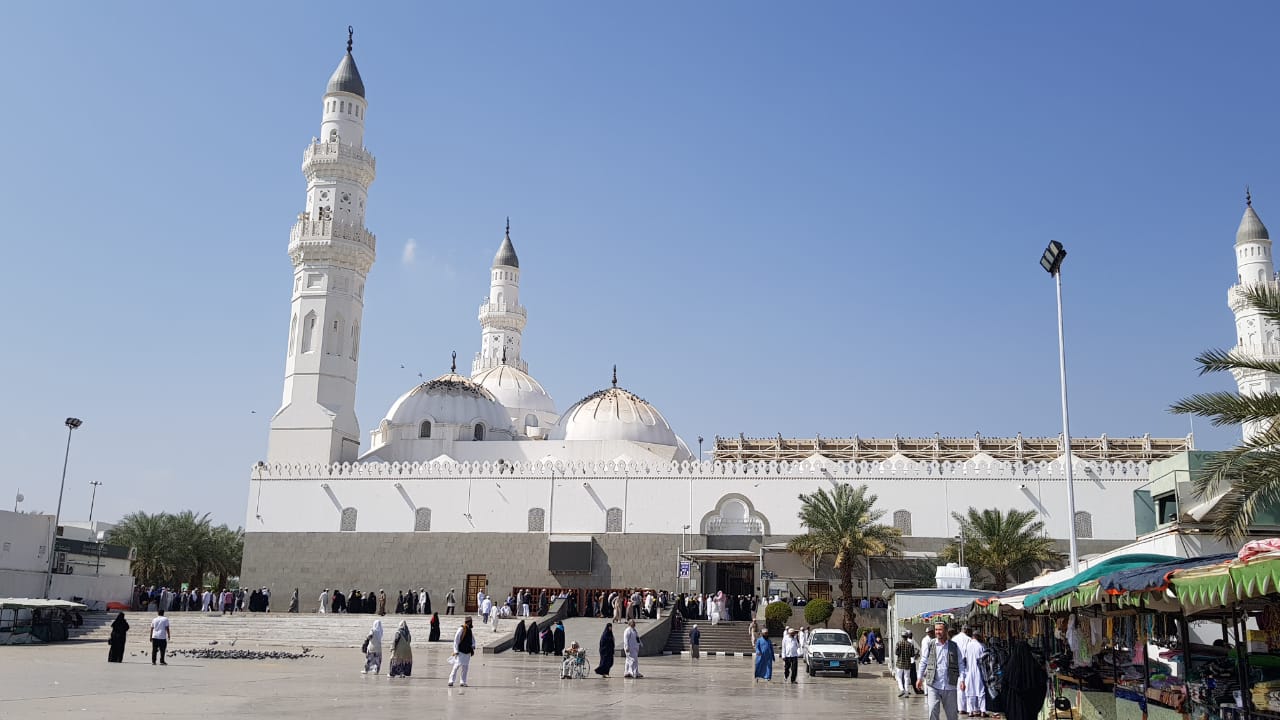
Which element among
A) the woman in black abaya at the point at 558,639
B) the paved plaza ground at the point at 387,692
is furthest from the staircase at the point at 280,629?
the paved plaza ground at the point at 387,692

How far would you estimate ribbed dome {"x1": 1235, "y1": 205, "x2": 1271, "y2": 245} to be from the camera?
35.4 m

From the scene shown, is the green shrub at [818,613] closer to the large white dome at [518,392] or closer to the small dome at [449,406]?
the small dome at [449,406]

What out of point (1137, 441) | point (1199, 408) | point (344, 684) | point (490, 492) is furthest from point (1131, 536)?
point (344, 684)

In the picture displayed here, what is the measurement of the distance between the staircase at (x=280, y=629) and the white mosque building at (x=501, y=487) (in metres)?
4.05

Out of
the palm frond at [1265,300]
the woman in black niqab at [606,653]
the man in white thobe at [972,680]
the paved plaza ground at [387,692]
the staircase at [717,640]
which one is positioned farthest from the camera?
the staircase at [717,640]

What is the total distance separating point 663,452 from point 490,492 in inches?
281

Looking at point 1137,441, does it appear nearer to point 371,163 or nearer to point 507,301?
point 507,301

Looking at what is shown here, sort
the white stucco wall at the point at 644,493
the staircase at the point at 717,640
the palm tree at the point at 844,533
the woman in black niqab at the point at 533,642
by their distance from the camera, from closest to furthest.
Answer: the woman in black niqab at the point at 533,642 → the staircase at the point at 717,640 → the palm tree at the point at 844,533 → the white stucco wall at the point at 644,493

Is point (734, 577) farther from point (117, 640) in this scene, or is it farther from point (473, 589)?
point (117, 640)

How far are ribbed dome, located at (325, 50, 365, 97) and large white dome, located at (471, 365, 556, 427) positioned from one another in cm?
1310

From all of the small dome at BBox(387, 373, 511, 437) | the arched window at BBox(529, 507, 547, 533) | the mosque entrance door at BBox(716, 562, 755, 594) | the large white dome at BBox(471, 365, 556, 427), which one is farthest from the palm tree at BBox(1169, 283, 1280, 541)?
the large white dome at BBox(471, 365, 556, 427)

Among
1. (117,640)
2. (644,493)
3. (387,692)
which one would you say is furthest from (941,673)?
(644,493)

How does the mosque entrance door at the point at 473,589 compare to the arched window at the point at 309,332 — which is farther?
the arched window at the point at 309,332

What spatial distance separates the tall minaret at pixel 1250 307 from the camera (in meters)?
33.8
